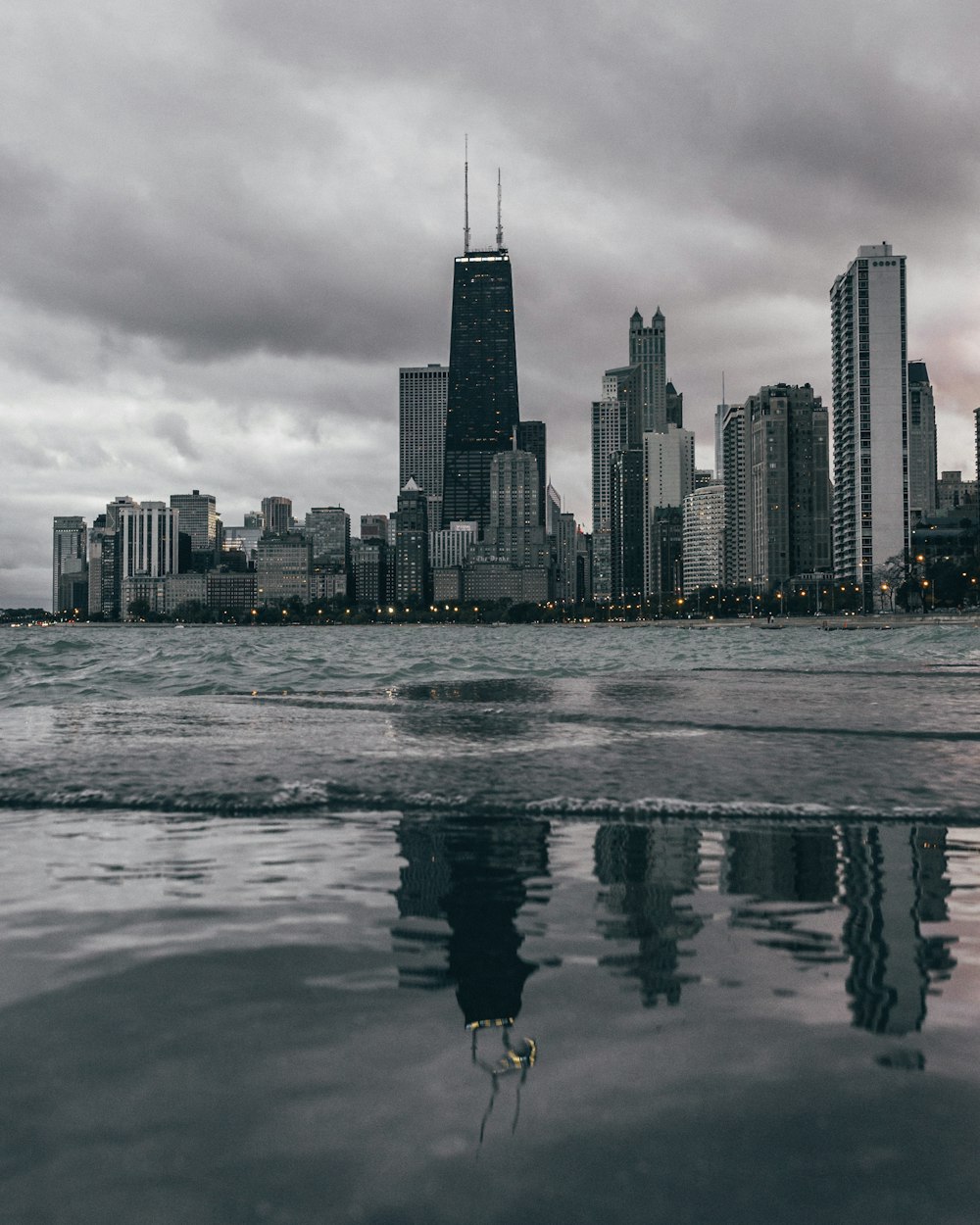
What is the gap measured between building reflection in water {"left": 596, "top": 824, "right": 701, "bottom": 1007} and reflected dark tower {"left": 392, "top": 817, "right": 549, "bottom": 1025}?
67 cm

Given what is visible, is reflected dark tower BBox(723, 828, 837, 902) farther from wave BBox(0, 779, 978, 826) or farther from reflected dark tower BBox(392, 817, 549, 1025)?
reflected dark tower BBox(392, 817, 549, 1025)

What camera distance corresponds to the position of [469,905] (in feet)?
25.1

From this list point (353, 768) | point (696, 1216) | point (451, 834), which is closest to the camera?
point (696, 1216)

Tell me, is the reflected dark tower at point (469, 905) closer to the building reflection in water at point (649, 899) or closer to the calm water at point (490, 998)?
the calm water at point (490, 998)

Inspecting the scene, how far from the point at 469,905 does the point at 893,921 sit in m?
3.39

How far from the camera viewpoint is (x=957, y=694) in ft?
102

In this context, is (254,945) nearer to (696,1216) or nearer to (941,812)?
(696,1216)

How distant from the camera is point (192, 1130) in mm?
4160

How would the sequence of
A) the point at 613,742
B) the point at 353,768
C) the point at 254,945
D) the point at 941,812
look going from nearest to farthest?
the point at 254,945 < the point at 941,812 < the point at 353,768 < the point at 613,742

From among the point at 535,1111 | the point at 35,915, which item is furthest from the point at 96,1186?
the point at 35,915

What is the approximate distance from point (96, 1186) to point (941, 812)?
1068 centimetres

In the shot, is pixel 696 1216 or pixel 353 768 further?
pixel 353 768

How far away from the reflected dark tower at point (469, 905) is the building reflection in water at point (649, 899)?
2.21ft

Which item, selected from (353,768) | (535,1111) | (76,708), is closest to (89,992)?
(535,1111)
